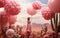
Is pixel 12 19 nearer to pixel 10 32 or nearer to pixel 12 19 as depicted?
pixel 12 19

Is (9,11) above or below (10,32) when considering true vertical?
above

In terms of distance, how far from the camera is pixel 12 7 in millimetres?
992

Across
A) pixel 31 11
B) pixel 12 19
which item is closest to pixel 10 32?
pixel 12 19

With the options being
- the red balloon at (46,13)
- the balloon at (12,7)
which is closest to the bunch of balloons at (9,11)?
the balloon at (12,7)

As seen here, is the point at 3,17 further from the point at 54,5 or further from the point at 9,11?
the point at 54,5

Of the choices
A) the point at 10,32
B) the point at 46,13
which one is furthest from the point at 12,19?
the point at 46,13

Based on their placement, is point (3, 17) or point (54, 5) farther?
point (3, 17)

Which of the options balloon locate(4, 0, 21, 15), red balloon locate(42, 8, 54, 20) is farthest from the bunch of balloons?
red balloon locate(42, 8, 54, 20)

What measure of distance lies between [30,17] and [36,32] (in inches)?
4.9

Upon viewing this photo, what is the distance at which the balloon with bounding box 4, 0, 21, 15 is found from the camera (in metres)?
0.99

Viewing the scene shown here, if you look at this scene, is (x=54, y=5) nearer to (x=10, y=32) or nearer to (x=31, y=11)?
(x=31, y=11)

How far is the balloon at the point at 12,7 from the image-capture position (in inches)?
39.1

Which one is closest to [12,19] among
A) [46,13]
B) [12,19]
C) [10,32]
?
[12,19]

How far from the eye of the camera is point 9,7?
3.28 ft
